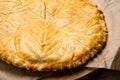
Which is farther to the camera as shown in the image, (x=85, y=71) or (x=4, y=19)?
(x=4, y=19)

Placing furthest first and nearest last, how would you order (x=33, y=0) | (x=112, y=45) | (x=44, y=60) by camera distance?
(x=33, y=0) < (x=112, y=45) < (x=44, y=60)

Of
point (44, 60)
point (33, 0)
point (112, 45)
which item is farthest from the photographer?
point (33, 0)

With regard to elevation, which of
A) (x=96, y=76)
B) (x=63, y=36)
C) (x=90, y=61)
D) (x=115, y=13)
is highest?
(x=115, y=13)

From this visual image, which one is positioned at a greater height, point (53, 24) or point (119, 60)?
point (53, 24)

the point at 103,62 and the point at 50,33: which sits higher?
the point at 50,33

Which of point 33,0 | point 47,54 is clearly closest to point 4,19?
point 33,0

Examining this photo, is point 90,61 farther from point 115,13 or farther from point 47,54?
point 115,13

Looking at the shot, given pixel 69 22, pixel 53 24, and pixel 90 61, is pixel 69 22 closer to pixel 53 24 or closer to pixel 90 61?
pixel 53 24
